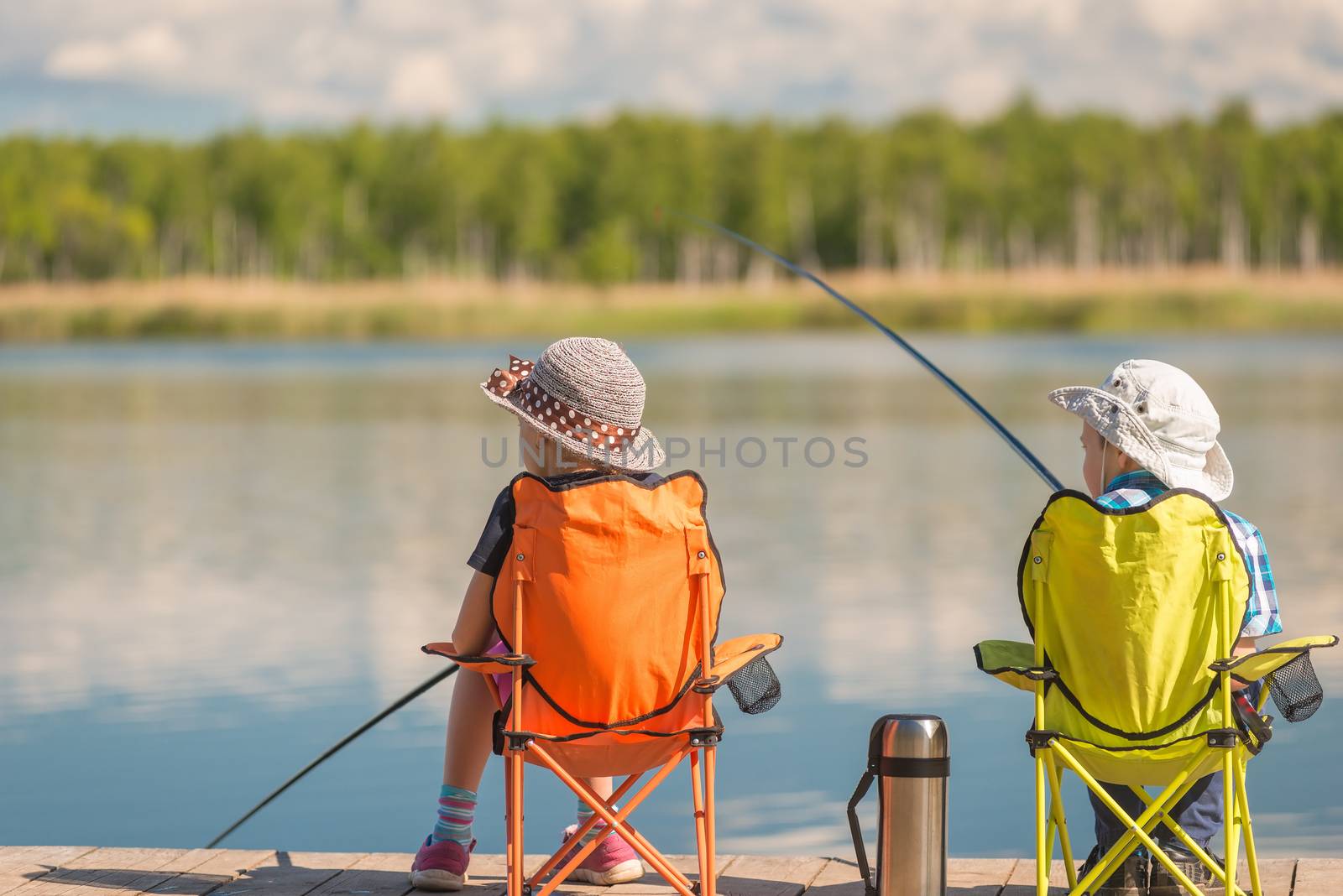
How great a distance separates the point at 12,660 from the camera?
5793 mm

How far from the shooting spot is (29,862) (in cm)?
315

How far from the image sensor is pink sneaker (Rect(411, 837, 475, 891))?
294 centimetres

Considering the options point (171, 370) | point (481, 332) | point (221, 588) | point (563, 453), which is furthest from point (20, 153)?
point (563, 453)

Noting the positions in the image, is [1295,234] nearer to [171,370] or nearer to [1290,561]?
[171,370]

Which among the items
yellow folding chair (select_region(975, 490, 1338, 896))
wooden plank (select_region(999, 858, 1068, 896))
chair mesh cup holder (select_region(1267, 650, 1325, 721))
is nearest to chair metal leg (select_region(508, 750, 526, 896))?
yellow folding chair (select_region(975, 490, 1338, 896))

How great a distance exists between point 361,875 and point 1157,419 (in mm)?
1509

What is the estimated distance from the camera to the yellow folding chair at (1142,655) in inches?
99.1

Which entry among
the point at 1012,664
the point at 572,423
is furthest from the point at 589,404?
the point at 1012,664

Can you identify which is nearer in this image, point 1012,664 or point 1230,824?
point 1230,824

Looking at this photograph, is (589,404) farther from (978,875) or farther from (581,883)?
(978,875)

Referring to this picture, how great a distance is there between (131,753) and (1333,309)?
116ft

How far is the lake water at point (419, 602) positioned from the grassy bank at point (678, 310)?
19.5 m

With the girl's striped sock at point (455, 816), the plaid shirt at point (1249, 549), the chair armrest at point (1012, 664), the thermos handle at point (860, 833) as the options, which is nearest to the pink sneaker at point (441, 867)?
the girl's striped sock at point (455, 816)

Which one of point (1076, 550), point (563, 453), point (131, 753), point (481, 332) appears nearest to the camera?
point (1076, 550)
